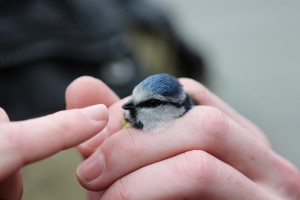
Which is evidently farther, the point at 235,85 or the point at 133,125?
the point at 235,85

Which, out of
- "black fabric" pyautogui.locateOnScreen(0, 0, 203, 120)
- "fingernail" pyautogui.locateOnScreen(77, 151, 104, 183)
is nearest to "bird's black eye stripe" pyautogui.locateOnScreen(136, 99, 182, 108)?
"fingernail" pyautogui.locateOnScreen(77, 151, 104, 183)

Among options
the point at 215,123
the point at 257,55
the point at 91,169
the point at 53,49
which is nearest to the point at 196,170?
the point at 215,123

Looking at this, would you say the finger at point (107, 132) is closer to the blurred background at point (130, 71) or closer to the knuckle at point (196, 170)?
the knuckle at point (196, 170)

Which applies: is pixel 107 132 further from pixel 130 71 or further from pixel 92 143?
pixel 130 71

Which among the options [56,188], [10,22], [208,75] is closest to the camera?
[56,188]

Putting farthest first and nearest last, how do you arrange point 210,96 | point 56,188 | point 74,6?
point 74,6, point 56,188, point 210,96

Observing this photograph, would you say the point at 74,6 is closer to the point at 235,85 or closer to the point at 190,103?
the point at 190,103

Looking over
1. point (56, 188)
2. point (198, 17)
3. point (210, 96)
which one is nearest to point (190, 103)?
point (210, 96)

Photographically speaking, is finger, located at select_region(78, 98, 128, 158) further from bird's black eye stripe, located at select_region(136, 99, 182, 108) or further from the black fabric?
the black fabric
